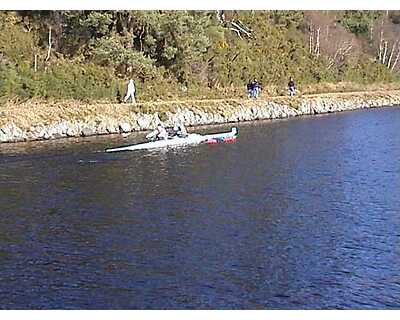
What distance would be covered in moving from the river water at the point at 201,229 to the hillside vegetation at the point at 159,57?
11225mm

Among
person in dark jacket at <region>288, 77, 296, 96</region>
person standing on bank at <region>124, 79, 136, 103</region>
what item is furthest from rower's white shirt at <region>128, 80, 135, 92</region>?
person in dark jacket at <region>288, 77, 296, 96</region>

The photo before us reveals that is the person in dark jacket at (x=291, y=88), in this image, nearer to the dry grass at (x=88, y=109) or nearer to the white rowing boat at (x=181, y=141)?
the dry grass at (x=88, y=109)

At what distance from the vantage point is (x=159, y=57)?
47.8 metres

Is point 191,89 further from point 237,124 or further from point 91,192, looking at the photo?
point 91,192

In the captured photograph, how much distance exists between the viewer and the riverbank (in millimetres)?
35250

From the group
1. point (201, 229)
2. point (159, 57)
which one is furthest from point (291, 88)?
point (201, 229)

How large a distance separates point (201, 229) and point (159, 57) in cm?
3226

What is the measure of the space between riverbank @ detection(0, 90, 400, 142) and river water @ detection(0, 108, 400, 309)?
5.23m

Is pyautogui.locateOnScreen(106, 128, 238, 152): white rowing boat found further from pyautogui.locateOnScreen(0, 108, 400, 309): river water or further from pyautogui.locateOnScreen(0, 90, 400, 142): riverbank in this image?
pyautogui.locateOnScreen(0, 90, 400, 142): riverbank

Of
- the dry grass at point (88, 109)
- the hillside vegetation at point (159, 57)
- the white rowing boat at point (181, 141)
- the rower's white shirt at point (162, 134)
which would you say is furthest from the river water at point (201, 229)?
the hillside vegetation at point (159, 57)

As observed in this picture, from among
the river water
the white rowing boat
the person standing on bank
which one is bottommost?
the white rowing boat

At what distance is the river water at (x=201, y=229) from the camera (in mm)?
12836

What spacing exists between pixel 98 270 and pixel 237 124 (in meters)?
28.8
